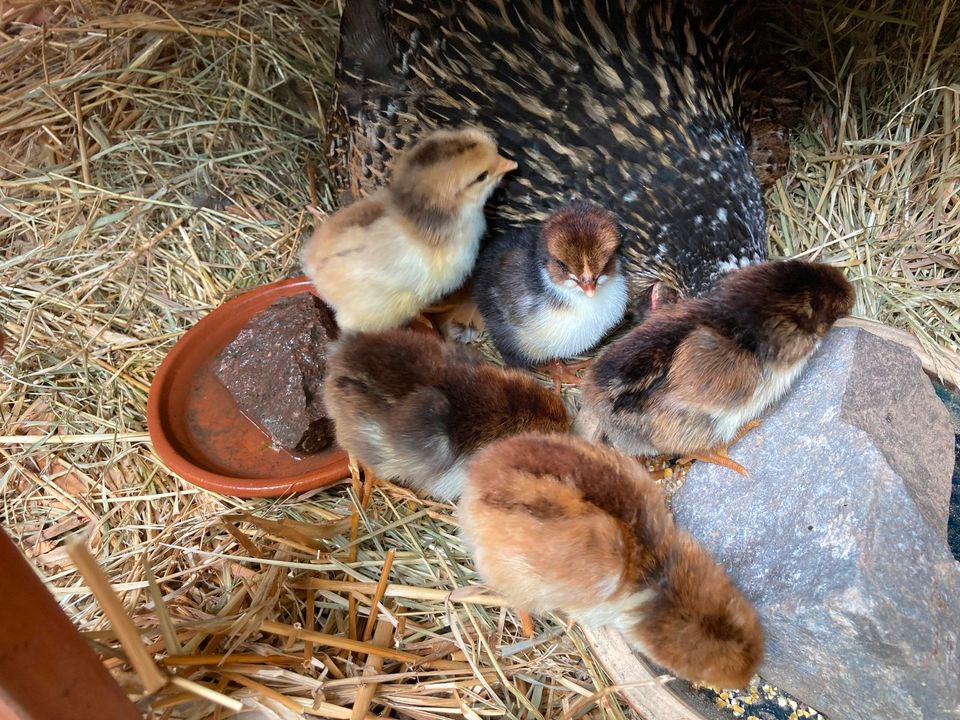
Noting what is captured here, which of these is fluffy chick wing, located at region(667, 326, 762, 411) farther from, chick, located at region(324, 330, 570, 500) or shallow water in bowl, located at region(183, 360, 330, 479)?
shallow water in bowl, located at region(183, 360, 330, 479)

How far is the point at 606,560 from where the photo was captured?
128 centimetres

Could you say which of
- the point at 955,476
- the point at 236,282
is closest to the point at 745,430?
the point at 955,476

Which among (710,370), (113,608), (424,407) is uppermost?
(113,608)

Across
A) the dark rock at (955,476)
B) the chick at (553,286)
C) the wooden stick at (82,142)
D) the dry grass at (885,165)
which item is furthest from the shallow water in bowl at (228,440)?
the dry grass at (885,165)

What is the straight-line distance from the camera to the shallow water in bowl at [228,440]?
6.43 feet

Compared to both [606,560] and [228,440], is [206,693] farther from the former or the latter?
[228,440]

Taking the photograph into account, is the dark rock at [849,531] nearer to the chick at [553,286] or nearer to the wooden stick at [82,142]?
the chick at [553,286]

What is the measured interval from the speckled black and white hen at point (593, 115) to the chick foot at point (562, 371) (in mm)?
260

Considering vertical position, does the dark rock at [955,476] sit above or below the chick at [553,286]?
below

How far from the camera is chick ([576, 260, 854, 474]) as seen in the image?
153 centimetres

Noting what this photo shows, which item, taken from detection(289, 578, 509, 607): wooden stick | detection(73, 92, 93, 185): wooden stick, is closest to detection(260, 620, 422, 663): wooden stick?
detection(289, 578, 509, 607): wooden stick

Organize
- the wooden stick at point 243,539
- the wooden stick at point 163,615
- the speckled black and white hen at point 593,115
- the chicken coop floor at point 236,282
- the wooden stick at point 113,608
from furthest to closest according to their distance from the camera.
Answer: the speckled black and white hen at point 593,115
the wooden stick at point 243,539
the chicken coop floor at point 236,282
the wooden stick at point 163,615
the wooden stick at point 113,608

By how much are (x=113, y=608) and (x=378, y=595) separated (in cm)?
77

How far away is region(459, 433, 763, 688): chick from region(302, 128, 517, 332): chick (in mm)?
613
